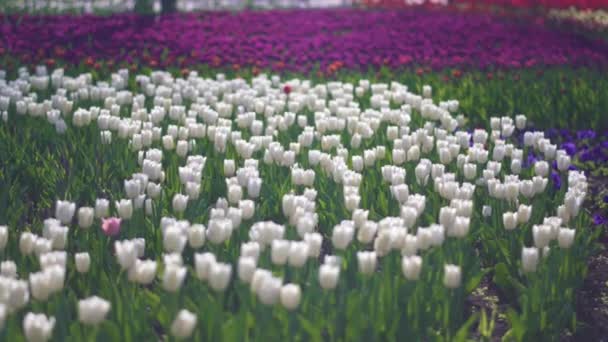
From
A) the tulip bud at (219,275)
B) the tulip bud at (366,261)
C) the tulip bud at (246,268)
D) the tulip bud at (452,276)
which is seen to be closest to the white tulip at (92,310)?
the tulip bud at (219,275)

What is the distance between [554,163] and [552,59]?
4230mm

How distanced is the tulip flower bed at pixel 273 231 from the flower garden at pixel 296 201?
0.01m

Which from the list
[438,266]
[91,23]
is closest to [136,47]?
[91,23]

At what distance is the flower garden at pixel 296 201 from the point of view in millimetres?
2645

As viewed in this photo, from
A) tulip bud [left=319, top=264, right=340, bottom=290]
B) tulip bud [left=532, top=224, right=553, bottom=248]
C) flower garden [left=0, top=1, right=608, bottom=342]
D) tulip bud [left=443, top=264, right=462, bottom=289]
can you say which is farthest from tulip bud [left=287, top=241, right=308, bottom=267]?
tulip bud [left=532, top=224, right=553, bottom=248]

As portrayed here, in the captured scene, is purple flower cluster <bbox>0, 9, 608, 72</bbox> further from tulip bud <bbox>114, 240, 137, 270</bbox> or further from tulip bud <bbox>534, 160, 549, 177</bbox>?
tulip bud <bbox>114, 240, 137, 270</bbox>

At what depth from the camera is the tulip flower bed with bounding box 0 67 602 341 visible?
2.60 metres

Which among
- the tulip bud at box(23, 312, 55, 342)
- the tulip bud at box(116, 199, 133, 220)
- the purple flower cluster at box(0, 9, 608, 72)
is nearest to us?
the tulip bud at box(23, 312, 55, 342)

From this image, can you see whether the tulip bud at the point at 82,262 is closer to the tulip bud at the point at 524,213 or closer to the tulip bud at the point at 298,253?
the tulip bud at the point at 298,253

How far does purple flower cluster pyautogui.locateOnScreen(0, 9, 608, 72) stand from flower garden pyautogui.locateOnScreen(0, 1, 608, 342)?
2.7 inches

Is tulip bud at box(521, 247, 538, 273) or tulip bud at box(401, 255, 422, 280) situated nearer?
tulip bud at box(401, 255, 422, 280)

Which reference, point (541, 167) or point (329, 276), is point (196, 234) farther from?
point (541, 167)

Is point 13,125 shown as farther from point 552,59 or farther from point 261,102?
point 552,59

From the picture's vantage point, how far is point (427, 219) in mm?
3732
